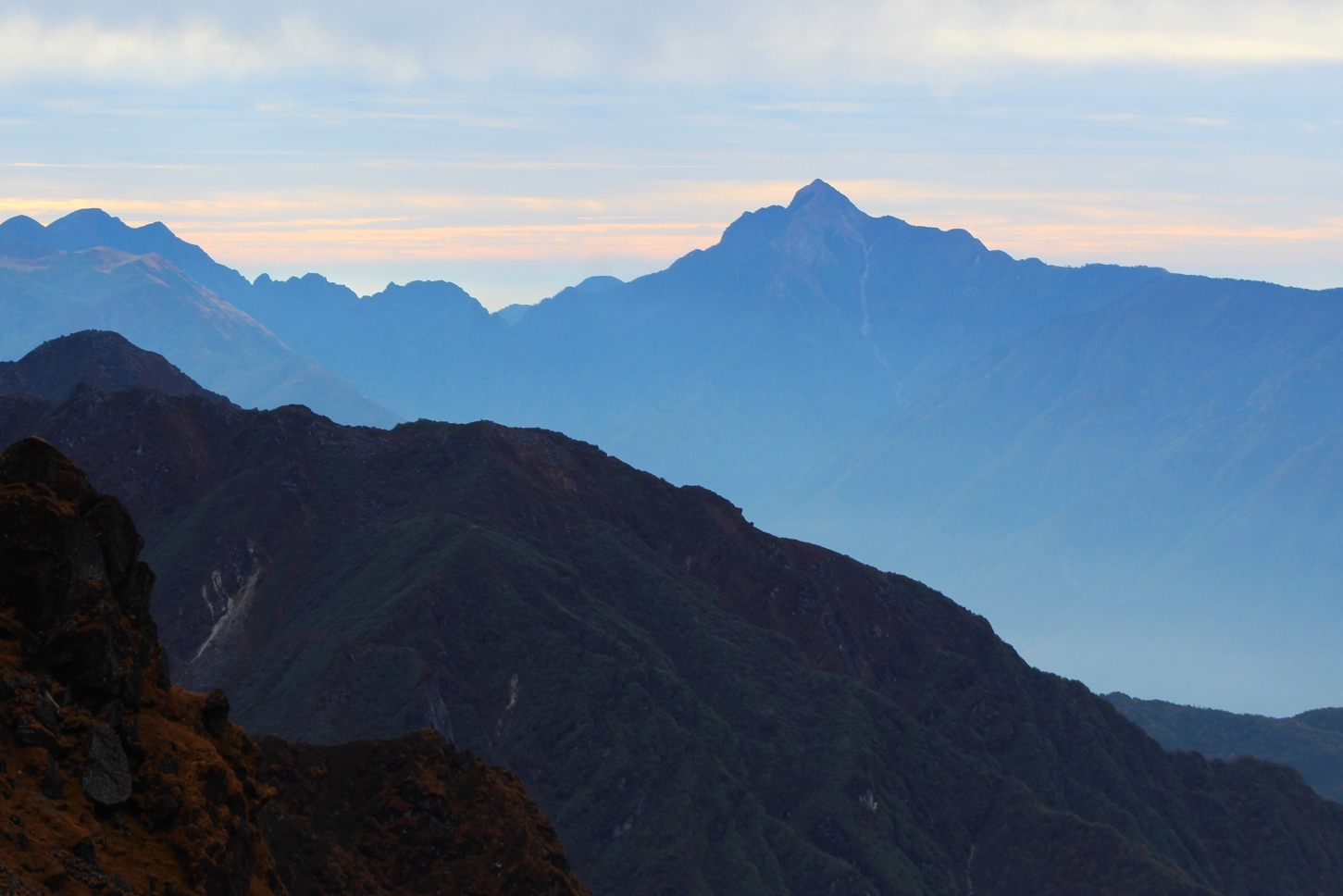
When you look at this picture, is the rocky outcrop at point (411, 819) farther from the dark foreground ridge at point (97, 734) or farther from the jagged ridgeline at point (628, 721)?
the jagged ridgeline at point (628, 721)

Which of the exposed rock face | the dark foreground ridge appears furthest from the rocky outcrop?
the exposed rock face

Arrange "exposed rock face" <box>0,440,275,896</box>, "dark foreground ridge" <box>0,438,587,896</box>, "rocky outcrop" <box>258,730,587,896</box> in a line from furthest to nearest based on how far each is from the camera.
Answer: "rocky outcrop" <box>258,730,587,896</box> < "exposed rock face" <box>0,440,275,896</box> < "dark foreground ridge" <box>0,438,587,896</box>

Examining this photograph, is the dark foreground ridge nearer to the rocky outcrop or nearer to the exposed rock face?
the exposed rock face

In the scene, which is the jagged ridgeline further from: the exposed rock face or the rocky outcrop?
the exposed rock face

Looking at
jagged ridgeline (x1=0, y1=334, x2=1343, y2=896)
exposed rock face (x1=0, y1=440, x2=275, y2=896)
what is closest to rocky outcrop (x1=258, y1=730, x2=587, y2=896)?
exposed rock face (x1=0, y1=440, x2=275, y2=896)

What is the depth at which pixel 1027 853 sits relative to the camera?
178 m

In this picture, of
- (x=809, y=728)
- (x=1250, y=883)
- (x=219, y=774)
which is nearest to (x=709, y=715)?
(x=809, y=728)

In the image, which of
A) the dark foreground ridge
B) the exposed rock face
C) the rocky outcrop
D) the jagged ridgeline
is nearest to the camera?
the dark foreground ridge

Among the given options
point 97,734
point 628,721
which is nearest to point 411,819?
point 97,734

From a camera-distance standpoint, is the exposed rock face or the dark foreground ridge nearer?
the dark foreground ridge

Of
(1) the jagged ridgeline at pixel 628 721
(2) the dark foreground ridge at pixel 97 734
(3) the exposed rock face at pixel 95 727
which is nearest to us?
(2) the dark foreground ridge at pixel 97 734

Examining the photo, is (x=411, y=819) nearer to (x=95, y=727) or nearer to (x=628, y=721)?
(x=95, y=727)

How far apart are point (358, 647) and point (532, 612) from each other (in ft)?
75.8

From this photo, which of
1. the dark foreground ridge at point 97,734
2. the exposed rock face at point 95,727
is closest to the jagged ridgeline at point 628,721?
the dark foreground ridge at point 97,734
